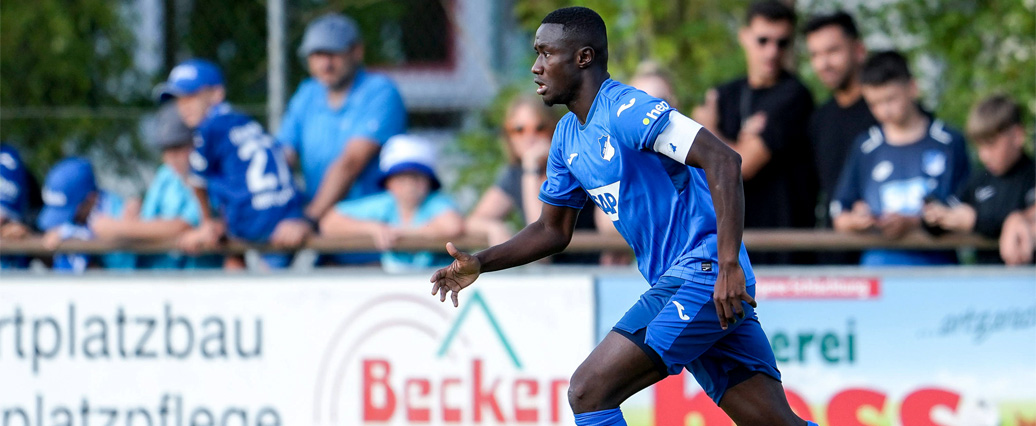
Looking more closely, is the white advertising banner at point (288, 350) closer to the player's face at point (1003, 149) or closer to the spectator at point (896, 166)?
the spectator at point (896, 166)

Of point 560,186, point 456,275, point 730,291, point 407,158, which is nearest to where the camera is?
point 730,291

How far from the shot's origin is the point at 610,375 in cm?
427

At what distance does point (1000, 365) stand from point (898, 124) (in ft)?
4.38

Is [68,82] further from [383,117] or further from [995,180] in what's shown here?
[995,180]

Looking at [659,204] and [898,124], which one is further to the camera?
[898,124]

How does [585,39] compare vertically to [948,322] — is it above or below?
above

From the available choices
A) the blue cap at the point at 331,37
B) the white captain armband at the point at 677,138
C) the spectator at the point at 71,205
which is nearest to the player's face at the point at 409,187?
the blue cap at the point at 331,37

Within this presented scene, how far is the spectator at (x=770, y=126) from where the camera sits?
6703 millimetres

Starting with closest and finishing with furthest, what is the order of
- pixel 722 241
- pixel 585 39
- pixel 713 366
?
1. pixel 722 241
2. pixel 585 39
3. pixel 713 366

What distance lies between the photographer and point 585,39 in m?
4.30

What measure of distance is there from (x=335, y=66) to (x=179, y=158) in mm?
1084

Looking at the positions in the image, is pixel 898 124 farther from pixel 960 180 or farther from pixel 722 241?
pixel 722 241

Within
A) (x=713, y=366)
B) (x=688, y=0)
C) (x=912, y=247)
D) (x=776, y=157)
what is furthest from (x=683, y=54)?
(x=713, y=366)

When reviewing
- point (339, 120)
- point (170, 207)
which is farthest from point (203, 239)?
point (339, 120)
